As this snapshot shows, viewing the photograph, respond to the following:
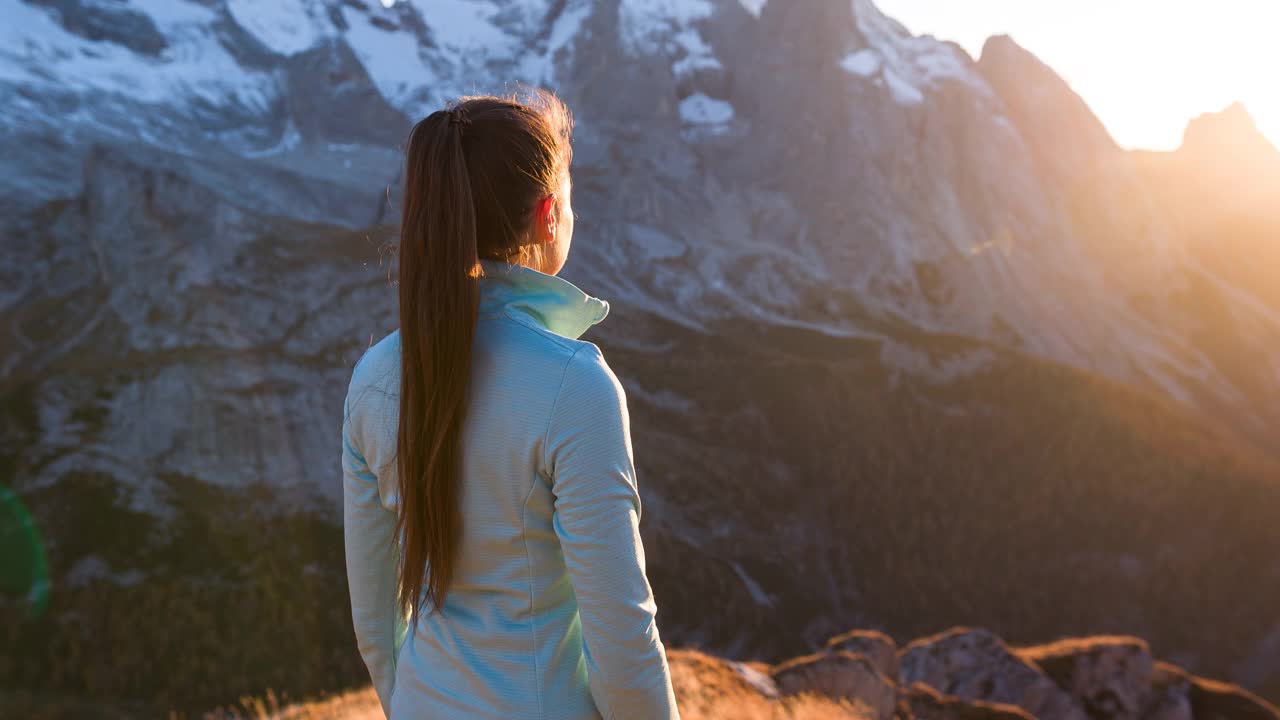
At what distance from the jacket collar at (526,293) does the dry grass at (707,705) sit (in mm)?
5771

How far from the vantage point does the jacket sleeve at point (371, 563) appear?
208 centimetres

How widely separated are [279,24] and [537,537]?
127993 mm

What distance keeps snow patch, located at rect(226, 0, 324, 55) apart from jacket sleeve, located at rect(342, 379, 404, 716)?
124 metres

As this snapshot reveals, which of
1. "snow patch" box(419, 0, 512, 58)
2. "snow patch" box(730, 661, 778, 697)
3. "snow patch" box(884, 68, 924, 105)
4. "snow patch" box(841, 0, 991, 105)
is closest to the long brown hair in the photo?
"snow patch" box(730, 661, 778, 697)

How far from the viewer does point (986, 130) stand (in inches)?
4397

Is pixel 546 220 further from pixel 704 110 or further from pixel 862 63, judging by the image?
pixel 862 63

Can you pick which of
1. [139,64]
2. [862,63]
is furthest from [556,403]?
[139,64]

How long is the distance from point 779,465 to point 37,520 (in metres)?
52.8

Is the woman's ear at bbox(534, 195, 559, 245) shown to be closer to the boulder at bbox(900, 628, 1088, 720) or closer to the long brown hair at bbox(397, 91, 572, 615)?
the long brown hair at bbox(397, 91, 572, 615)

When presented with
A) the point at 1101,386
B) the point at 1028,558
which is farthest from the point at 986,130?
the point at 1028,558

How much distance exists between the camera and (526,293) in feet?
5.94

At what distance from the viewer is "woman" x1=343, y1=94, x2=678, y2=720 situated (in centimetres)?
162

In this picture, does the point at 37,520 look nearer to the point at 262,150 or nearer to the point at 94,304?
the point at 94,304

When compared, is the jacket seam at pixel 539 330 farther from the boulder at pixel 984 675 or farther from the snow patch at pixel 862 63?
the snow patch at pixel 862 63
